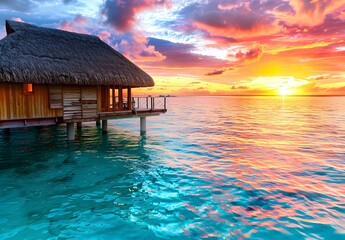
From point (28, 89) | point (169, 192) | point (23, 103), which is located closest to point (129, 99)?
point (28, 89)

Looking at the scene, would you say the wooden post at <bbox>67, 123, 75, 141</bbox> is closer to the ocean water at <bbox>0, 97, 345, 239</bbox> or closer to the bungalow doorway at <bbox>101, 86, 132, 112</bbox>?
the ocean water at <bbox>0, 97, 345, 239</bbox>

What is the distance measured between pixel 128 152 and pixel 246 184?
24.4 feet

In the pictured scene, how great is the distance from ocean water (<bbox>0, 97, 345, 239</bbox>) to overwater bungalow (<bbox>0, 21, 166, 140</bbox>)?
7.67 ft

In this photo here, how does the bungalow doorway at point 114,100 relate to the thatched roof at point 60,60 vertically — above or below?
below

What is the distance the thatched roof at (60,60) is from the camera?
12.0 metres

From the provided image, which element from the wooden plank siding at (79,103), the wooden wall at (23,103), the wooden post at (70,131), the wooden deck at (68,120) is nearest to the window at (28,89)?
the wooden wall at (23,103)

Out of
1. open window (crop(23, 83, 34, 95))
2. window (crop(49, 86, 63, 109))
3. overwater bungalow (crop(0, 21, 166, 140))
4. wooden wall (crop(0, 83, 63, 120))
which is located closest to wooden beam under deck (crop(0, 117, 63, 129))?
overwater bungalow (crop(0, 21, 166, 140))

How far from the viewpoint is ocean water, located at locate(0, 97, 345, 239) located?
21.1ft

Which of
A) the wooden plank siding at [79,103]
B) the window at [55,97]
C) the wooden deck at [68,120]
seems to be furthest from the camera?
the wooden plank siding at [79,103]

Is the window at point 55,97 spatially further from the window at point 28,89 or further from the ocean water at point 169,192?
the ocean water at point 169,192

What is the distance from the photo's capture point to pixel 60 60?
1385 cm

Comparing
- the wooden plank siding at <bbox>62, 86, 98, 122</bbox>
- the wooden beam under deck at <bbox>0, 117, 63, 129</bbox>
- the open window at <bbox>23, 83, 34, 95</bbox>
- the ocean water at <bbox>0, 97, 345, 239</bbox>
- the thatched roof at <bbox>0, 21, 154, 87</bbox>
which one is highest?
the thatched roof at <bbox>0, 21, 154, 87</bbox>

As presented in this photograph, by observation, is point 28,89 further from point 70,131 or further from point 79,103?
point 70,131

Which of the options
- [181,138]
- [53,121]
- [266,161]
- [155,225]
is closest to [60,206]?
[155,225]
